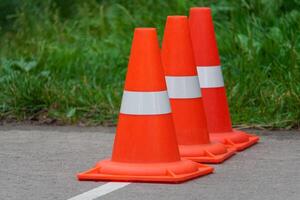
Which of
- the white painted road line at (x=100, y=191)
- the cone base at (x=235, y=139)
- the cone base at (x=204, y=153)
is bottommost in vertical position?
the cone base at (x=235, y=139)

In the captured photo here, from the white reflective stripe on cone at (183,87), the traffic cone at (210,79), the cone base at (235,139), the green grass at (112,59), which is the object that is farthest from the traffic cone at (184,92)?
the green grass at (112,59)

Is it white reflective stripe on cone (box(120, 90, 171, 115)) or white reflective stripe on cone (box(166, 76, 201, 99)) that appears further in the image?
white reflective stripe on cone (box(166, 76, 201, 99))

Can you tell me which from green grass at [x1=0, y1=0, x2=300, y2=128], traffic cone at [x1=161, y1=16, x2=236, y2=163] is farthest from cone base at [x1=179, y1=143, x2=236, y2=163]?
green grass at [x1=0, y1=0, x2=300, y2=128]

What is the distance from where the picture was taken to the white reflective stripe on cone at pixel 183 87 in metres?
6.74

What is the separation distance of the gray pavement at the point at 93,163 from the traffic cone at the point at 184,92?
0.28 m

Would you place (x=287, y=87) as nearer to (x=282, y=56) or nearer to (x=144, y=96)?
(x=282, y=56)

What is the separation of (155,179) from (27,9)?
6.78m

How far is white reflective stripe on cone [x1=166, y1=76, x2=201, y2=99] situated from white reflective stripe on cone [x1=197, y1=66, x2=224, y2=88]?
0.54m

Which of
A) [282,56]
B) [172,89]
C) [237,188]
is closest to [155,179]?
[237,188]

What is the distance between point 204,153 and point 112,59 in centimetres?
350

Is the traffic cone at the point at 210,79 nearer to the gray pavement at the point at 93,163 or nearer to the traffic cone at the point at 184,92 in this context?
the gray pavement at the point at 93,163

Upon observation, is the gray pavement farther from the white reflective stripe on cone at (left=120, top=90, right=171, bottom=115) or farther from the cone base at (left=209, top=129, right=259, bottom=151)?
the white reflective stripe on cone at (left=120, top=90, right=171, bottom=115)

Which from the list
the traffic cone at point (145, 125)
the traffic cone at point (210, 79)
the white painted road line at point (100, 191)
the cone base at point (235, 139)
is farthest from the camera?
the traffic cone at point (210, 79)

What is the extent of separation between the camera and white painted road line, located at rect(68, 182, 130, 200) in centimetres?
557
